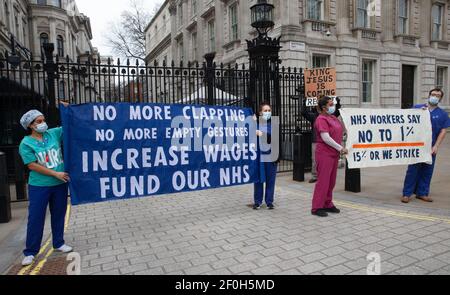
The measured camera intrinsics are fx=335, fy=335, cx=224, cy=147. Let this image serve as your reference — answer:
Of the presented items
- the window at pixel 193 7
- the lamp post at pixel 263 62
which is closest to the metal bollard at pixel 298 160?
the lamp post at pixel 263 62

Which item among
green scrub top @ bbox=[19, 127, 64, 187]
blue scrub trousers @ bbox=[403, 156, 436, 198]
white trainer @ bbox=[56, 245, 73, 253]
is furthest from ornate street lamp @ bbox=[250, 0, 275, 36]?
white trainer @ bbox=[56, 245, 73, 253]

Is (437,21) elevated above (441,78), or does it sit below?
above

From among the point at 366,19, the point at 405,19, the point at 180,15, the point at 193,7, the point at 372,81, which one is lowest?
the point at 372,81

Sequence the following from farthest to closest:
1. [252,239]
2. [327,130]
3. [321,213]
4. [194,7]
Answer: [194,7]
[321,213]
[327,130]
[252,239]

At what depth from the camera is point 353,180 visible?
729 centimetres

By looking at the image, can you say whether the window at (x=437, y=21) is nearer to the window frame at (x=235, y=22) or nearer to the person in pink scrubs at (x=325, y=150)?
the window frame at (x=235, y=22)

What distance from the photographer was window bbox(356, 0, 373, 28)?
854 inches

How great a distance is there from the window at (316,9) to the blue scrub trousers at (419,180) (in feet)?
51.3

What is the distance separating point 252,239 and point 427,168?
4032 millimetres

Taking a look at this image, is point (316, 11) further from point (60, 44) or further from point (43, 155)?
point (60, 44)

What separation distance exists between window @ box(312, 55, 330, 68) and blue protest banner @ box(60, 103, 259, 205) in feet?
51.1

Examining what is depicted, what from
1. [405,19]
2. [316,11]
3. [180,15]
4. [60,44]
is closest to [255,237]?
Answer: [316,11]
